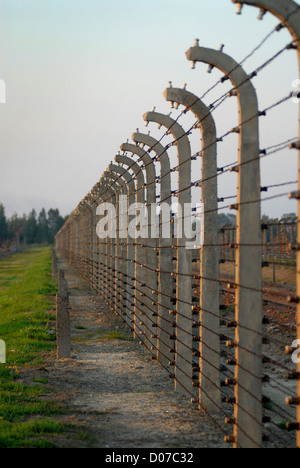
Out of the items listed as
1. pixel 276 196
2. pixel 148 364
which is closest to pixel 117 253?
pixel 148 364

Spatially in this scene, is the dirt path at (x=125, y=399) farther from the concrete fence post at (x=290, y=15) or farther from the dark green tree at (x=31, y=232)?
the dark green tree at (x=31, y=232)

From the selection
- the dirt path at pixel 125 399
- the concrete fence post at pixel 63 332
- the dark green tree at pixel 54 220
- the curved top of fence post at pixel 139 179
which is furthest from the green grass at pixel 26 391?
the dark green tree at pixel 54 220

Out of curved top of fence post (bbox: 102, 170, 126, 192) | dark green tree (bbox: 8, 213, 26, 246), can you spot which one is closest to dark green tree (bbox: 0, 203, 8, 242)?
dark green tree (bbox: 8, 213, 26, 246)

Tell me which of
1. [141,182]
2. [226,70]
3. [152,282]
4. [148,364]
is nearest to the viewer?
[226,70]

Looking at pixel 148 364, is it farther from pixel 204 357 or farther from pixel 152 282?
pixel 204 357

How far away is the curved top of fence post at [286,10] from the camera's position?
12.4 ft

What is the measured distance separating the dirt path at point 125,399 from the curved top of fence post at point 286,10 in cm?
333

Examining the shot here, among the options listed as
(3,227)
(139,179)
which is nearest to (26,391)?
(139,179)

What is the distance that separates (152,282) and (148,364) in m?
1.32

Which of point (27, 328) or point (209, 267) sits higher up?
point (209, 267)

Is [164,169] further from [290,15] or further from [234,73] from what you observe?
[290,15]

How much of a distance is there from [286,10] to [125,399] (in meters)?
4.47

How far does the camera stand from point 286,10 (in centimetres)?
386

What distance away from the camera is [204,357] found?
237 inches
